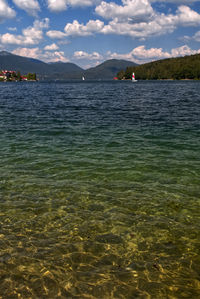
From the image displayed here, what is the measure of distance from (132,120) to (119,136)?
973 cm

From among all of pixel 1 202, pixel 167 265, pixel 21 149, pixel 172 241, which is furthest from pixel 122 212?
pixel 21 149

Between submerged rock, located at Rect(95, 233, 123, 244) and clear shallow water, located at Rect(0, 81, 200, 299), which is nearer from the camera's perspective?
clear shallow water, located at Rect(0, 81, 200, 299)

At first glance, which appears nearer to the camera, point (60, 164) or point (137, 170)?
point (137, 170)

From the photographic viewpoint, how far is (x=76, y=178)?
13.1m

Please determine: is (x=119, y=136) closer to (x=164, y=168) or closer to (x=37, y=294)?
(x=164, y=168)

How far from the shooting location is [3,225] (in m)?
8.79

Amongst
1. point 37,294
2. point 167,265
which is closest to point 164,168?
point 167,265

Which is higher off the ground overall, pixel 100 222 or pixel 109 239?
pixel 100 222

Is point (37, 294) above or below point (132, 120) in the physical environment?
below

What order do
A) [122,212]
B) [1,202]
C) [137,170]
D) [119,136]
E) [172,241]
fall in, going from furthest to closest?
[119,136], [137,170], [1,202], [122,212], [172,241]

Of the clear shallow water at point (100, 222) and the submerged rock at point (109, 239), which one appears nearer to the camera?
the clear shallow water at point (100, 222)

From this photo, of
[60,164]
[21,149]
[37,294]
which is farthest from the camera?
[21,149]

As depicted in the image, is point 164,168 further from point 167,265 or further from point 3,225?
point 3,225

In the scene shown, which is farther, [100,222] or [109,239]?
[100,222]
